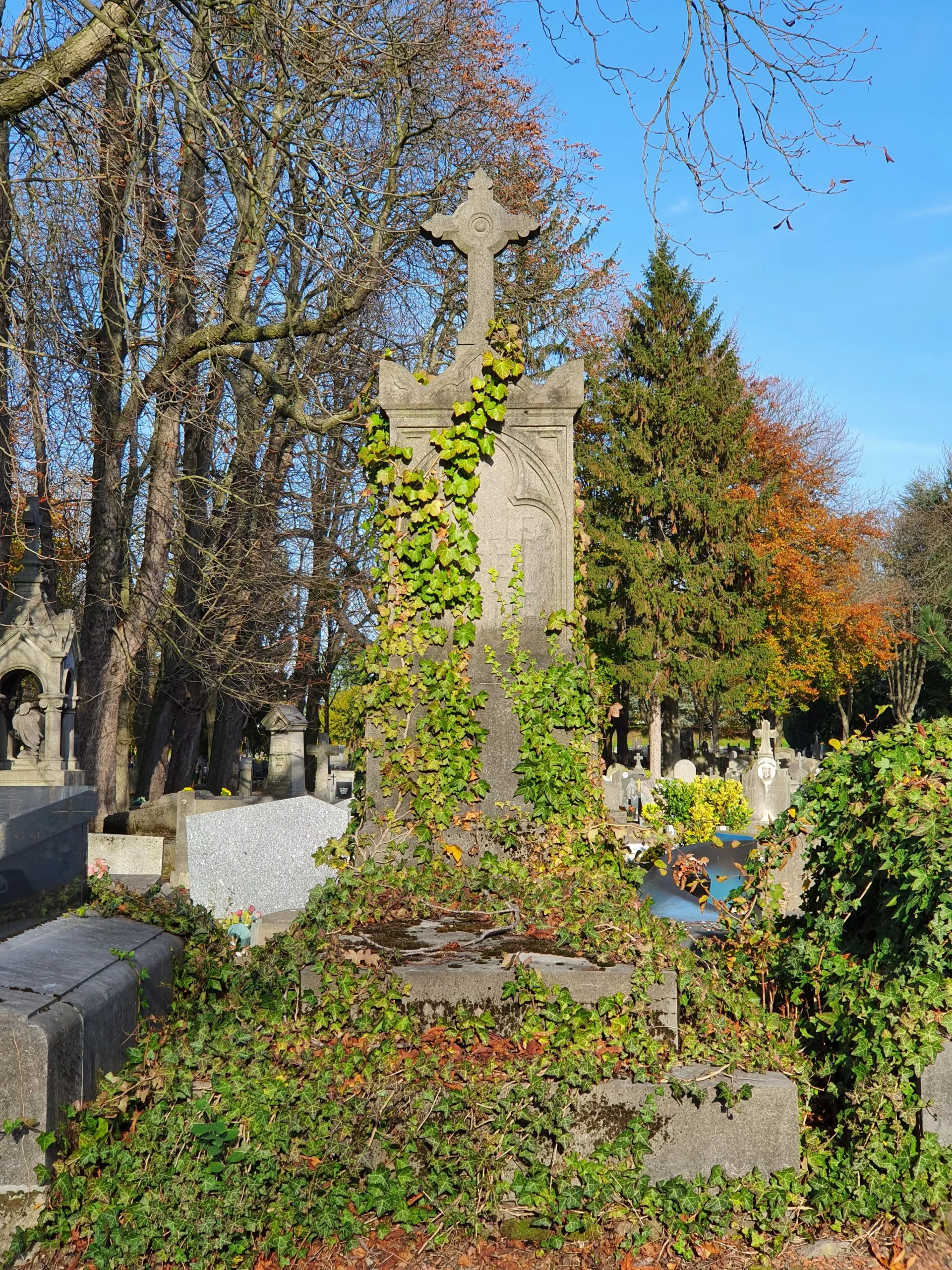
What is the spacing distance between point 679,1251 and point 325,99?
23.0 feet

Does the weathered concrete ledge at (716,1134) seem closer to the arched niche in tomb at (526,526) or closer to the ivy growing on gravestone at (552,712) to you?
the ivy growing on gravestone at (552,712)

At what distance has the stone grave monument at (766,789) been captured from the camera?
1902 centimetres

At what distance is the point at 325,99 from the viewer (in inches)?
277

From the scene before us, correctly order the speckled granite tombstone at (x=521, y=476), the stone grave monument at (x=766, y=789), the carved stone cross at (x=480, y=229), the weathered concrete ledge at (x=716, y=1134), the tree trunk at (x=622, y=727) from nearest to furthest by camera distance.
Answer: the weathered concrete ledge at (x=716, y=1134)
the speckled granite tombstone at (x=521, y=476)
the carved stone cross at (x=480, y=229)
the stone grave monument at (x=766, y=789)
the tree trunk at (x=622, y=727)

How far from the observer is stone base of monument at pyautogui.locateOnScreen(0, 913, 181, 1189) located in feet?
10.2

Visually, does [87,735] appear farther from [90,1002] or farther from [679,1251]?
[679,1251]

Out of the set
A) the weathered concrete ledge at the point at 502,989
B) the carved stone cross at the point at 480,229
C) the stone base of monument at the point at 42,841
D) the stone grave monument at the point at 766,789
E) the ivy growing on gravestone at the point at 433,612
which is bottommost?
the stone grave monument at the point at 766,789

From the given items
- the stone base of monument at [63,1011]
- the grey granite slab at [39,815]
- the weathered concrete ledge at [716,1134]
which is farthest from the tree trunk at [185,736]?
the weathered concrete ledge at [716,1134]

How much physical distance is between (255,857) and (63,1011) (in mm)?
4622

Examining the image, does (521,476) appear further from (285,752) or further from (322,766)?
(322,766)

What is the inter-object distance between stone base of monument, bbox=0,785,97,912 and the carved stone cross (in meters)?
3.91

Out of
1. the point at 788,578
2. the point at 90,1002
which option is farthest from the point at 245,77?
the point at 788,578

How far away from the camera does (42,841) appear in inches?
174

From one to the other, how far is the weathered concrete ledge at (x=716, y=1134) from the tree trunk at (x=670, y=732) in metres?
27.4
